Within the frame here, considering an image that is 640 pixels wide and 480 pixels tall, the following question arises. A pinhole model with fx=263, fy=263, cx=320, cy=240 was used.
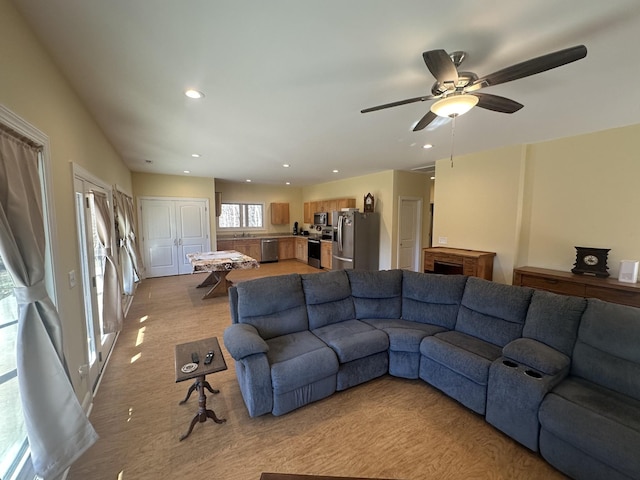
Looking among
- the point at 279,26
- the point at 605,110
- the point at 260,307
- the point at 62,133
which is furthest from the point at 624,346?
the point at 62,133

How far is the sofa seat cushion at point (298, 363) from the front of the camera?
2076 millimetres

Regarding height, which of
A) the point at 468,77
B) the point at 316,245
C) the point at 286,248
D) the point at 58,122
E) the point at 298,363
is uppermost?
the point at 468,77

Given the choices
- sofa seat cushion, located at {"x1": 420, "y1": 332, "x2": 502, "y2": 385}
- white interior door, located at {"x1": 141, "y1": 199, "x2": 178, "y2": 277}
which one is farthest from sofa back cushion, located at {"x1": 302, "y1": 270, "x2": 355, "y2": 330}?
white interior door, located at {"x1": 141, "y1": 199, "x2": 178, "y2": 277}

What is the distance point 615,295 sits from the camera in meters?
2.98

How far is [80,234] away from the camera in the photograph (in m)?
2.43

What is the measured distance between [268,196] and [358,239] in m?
4.29

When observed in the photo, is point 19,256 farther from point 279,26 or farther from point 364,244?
point 364,244

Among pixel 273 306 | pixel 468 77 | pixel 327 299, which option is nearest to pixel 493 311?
pixel 327 299

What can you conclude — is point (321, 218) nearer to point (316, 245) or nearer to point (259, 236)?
point (316, 245)

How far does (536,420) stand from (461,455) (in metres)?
0.55

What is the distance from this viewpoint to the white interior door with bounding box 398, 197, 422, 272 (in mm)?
6324

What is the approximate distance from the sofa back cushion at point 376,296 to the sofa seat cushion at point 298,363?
787mm

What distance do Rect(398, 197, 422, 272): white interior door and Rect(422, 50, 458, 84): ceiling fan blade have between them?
464 cm

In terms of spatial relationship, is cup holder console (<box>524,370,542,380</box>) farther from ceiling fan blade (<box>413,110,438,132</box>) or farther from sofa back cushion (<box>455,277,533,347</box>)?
ceiling fan blade (<box>413,110,438,132</box>)
